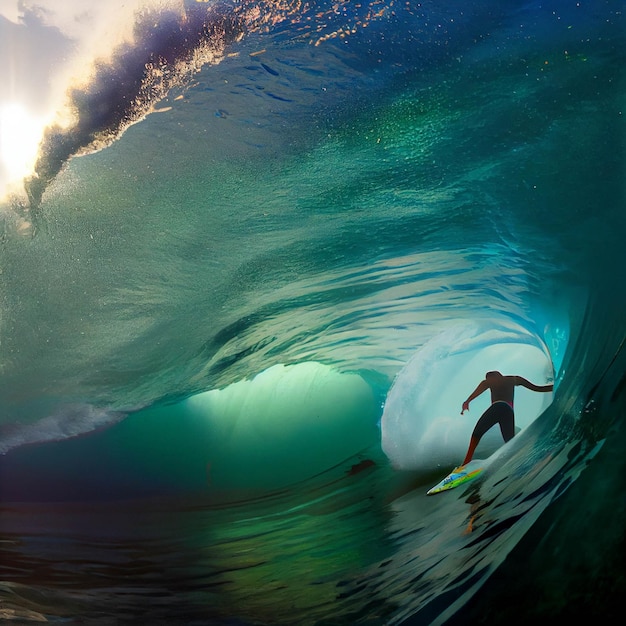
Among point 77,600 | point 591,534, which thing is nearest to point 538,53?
point 591,534

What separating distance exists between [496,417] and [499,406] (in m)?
0.11

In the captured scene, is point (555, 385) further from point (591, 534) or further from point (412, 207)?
point (412, 207)

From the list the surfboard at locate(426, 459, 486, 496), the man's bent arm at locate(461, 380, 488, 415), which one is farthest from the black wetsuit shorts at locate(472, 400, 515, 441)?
the surfboard at locate(426, 459, 486, 496)

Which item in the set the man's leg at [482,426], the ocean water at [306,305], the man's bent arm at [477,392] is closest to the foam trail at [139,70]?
the ocean water at [306,305]

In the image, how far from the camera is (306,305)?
4.37 metres

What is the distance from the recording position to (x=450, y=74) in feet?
9.59

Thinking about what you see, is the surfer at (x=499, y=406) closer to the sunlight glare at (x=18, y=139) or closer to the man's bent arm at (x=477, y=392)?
the man's bent arm at (x=477, y=392)

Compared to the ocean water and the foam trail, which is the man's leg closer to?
the ocean water

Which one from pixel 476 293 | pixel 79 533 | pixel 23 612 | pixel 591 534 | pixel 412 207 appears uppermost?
pixel 412 207

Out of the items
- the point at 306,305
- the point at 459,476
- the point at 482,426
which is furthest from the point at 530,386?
the point at 306,305

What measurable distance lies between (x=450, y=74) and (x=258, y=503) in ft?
13.7

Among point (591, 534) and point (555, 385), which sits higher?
point (555, 385)

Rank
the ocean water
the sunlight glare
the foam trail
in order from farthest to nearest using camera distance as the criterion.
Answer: the sunlight glare → the ocean water → the foam trail

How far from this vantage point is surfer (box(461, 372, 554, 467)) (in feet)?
15.7
